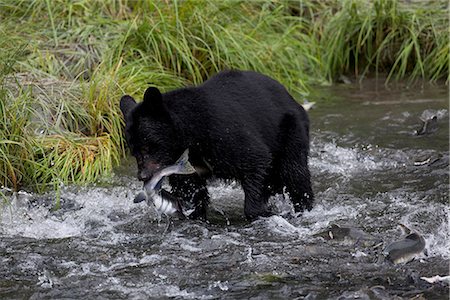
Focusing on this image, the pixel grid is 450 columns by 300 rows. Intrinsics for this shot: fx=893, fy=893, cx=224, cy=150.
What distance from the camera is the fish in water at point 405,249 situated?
A: 484cm

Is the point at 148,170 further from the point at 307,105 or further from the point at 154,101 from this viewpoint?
the point at 307,105

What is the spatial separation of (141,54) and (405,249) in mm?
4257

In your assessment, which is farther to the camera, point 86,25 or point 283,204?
point 86,25

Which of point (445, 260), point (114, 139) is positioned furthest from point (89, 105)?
point (445, 260)

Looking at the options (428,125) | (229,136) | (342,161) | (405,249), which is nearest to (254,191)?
(229,136)

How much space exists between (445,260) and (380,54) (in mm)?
6042

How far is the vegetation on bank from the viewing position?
6855mm

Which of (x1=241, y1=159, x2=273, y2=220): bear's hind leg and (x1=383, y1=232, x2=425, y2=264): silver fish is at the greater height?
(x1=241, y1=159, x2=273, y2=220): bear's hind leg

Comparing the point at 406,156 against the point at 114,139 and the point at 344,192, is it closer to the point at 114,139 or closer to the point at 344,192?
the point at 344,192

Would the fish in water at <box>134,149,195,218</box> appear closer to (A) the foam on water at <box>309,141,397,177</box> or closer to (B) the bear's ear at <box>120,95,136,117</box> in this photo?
(B) the bear's ear at <box>120,95,136,117</box>

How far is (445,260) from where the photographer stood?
192 inches

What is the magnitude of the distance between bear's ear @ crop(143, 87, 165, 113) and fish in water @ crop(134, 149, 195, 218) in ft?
1.05

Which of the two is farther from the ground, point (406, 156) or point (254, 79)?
point (254, 79)

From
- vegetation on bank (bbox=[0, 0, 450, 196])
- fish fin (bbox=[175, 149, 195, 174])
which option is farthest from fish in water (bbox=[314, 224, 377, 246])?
vegetation on bank (bbox=[0, 0, 450, 196])
